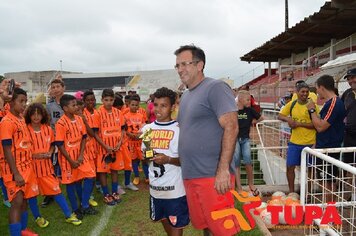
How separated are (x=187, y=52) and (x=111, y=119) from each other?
3.14m

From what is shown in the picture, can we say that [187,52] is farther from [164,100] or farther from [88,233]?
[88,233]

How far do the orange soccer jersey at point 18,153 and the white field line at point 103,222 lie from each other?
92cm

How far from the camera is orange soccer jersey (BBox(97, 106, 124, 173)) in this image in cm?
561

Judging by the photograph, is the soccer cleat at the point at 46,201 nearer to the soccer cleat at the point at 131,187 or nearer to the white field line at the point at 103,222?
the white field line at the point at 103,222

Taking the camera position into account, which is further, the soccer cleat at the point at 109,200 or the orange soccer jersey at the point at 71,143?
the soccer cleat at the point at 109,200

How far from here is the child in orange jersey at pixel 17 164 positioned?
3.84m

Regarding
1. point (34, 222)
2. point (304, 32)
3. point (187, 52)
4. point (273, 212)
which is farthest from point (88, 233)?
point (304, 32)

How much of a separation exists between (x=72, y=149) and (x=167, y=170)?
7.18 ft

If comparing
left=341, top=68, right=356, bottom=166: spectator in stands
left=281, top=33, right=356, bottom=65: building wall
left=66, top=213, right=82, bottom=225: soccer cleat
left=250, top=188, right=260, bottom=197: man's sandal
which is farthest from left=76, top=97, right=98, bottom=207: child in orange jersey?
left=281, top=33, right=356, bottom=65: building wall

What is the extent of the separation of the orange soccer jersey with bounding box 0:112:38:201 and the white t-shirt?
1762 millimetres

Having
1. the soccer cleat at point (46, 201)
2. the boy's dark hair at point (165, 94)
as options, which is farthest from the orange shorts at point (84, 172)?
the boy's dark hair at point (165, 94)

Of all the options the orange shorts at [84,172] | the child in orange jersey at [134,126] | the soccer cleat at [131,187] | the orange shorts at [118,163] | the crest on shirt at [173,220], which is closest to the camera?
the crest on shirt at [173,220]

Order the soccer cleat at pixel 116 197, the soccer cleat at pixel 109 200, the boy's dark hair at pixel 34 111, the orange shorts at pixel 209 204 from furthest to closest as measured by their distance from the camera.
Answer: the soccer cleat at pixel 116 197
the soccer cleat at pixel 109 200
the boy's dark hair at pixel 34 111
the orange shorts at pixel 209 204

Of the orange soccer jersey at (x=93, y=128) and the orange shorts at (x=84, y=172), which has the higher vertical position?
the orange soccer jersey at (x=93, y=128)
